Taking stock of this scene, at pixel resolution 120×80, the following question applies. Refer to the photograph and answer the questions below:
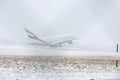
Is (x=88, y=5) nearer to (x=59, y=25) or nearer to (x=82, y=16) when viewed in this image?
(x=82, y=16)

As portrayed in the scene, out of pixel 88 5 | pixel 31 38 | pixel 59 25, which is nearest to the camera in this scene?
pixel 31 38

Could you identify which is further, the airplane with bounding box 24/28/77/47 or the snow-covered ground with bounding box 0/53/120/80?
the airplane with bounding box 24/28/77/47

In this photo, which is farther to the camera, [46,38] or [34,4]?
[34,4]

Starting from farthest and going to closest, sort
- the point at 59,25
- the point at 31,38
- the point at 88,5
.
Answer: the point at 88,5
the point at 59,25
the point at 31,38

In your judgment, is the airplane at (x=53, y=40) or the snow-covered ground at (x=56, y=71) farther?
the airplane at (x=53, y=40)

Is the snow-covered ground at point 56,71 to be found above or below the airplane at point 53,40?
below

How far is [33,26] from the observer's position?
74.5ft

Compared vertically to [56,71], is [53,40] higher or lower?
higher

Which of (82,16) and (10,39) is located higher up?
(82,16)

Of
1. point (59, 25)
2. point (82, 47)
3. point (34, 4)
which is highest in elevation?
point (34, 4)

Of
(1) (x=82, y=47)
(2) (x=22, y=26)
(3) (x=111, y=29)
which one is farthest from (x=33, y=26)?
(3) (x=111, y=29)

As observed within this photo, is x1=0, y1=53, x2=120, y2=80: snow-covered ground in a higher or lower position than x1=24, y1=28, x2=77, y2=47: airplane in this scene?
lower

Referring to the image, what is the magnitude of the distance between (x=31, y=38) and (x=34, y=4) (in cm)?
354

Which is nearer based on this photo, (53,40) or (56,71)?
(56,71)
